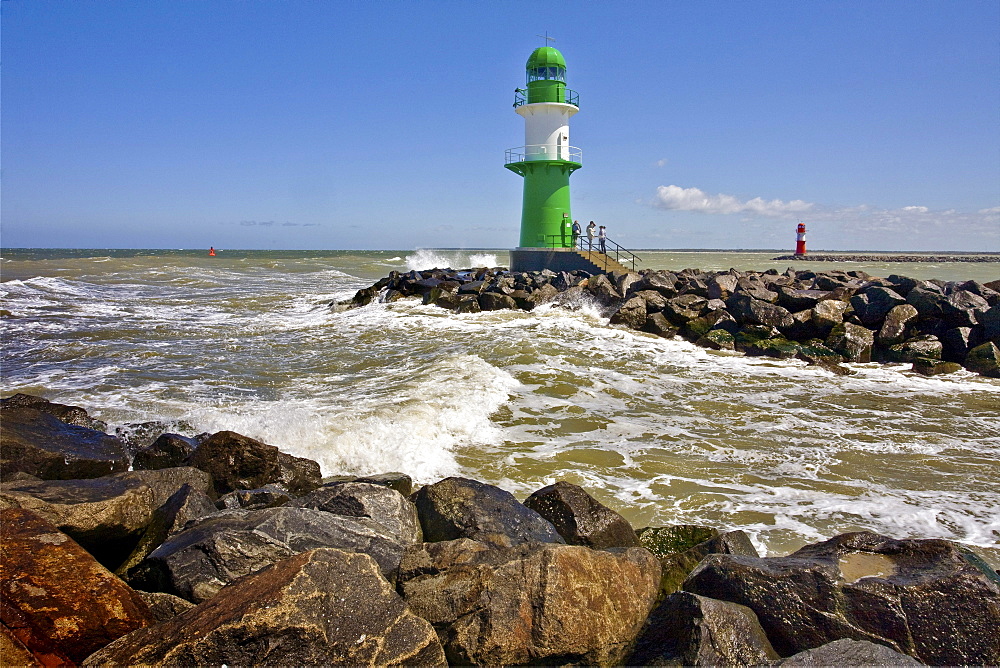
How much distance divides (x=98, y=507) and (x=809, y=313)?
39.5ft

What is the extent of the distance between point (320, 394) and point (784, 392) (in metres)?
6.37

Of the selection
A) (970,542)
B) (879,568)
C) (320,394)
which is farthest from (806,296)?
(879,568)

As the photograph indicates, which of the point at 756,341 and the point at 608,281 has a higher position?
the point at 608,281

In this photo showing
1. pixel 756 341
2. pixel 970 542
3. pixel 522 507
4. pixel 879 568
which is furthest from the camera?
pixel 756 341

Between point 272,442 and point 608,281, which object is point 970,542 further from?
point 608,281

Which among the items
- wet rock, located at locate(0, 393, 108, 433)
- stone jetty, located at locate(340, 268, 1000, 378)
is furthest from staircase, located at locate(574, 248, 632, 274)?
wet rock, located at locate(0, 393, 108, 433)

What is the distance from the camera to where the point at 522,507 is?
3674mm

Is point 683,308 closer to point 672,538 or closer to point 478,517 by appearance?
point 672,538

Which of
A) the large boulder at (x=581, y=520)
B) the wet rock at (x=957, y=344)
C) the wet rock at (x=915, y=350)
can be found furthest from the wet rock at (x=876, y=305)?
the large boulder at (x=581, y=520)

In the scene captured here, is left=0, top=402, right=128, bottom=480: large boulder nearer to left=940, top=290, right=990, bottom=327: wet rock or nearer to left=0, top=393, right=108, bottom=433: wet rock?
left=0, top=393, right=108, bottom=433: wet rock

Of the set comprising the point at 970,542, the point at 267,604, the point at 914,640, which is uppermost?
the point at 267,604

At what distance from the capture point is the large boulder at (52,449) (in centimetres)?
410

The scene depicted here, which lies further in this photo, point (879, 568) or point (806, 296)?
point (806, 296)

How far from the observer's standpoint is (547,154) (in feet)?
70.4
